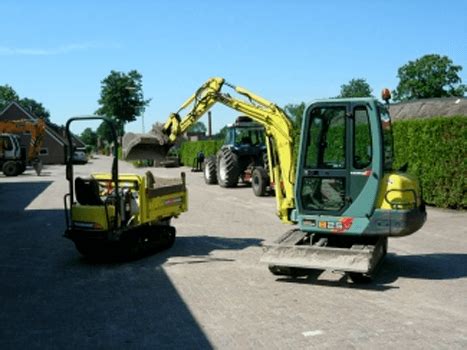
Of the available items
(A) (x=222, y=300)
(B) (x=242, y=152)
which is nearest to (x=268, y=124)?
(A) (x=222, y=300)

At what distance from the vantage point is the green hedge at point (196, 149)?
38.3 m

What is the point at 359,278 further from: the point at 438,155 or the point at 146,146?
the point at 438,155

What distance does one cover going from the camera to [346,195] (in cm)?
744

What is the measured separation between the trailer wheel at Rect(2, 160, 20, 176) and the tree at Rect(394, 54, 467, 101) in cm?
6194

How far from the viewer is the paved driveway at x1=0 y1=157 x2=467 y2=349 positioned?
5.29 metres

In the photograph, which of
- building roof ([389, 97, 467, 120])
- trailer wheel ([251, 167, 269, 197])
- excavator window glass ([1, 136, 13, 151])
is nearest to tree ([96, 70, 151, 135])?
excavator window glass ([1, 136, 13, 151])

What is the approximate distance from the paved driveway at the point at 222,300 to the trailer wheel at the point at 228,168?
1017cm

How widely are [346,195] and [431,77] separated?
256 ft

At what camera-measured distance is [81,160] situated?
55.7 metres

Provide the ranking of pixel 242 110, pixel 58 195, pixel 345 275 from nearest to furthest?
pixel 345 275 → pixel 242 110 → pixel 58 195

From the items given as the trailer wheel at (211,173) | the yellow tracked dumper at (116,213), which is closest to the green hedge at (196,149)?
the trailer wheel at (211,173)

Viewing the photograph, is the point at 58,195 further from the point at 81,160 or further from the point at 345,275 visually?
the point at 81,160

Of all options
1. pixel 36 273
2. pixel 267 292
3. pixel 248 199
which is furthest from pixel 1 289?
pixel 248 199

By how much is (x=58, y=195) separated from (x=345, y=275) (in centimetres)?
1503
